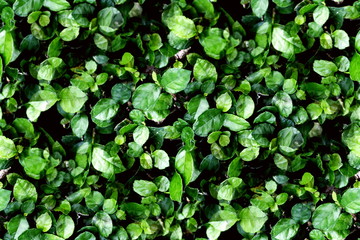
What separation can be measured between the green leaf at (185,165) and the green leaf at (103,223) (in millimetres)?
285

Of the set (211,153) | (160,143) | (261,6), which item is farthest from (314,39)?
(160,143)

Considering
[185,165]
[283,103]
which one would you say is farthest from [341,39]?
[185,165]

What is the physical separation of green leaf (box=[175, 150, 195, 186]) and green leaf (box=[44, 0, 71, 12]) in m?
0.60

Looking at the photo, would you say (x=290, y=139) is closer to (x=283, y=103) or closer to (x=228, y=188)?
(x=283, y=103)

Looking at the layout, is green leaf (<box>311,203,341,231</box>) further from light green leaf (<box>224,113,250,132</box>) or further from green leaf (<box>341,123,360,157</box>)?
light green leaf (<box>224,113,250,132</box>)

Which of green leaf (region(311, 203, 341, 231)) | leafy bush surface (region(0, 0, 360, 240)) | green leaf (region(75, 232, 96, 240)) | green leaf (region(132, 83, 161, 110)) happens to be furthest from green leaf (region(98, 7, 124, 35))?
green leaf (region(311, 203, 341, 231))

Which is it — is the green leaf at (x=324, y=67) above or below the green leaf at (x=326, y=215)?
above

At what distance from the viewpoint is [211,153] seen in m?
1.58

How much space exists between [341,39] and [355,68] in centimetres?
11

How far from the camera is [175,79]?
59.4 inches

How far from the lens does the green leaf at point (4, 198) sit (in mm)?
1510

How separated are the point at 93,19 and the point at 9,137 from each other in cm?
47

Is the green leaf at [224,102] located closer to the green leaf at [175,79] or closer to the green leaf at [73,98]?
the green leaf at [175,79]

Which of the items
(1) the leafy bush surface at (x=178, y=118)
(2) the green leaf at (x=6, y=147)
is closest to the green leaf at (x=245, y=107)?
(1) the leafy bush surface at (x=178, y=118)
